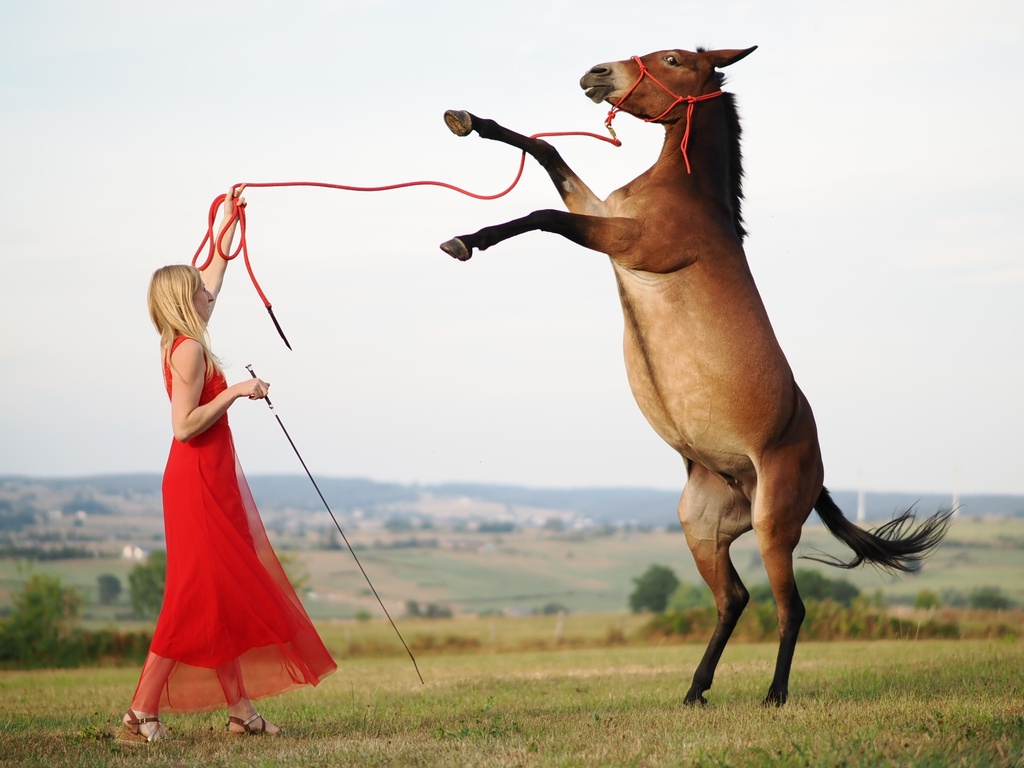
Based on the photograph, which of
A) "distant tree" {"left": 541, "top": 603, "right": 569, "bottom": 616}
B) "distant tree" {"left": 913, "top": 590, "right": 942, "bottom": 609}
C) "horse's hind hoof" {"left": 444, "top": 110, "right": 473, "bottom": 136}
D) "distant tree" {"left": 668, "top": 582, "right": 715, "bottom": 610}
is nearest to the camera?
"horse's hind hoof" {"left": 444, "top": 110, "right": 473, "bottom": 136}

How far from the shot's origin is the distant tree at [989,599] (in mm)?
20219

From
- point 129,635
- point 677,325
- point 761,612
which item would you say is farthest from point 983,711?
point 129,635

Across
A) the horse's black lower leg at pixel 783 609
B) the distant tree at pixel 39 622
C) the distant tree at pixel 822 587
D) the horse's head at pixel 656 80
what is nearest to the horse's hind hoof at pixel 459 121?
the horse's head at pixel 656 80

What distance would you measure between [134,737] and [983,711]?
4466mm

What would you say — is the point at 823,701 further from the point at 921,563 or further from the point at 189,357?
the point at 189,357

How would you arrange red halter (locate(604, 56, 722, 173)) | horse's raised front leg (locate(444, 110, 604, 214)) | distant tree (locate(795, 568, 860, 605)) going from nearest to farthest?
horse's raised front leg (locate(444, 110, 604, 214))
red halter (locate(604, 56, 722, 173))
distant tree (locate(795, 568, 860, 605))

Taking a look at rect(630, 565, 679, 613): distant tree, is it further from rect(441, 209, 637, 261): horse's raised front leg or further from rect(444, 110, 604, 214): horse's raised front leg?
rect(441, 209, 637, 261): horse's raised front leg

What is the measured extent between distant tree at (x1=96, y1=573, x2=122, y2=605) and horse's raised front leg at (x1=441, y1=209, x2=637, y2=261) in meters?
28.1

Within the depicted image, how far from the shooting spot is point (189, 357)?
5.25 meters

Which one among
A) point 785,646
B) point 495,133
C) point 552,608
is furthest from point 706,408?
point 552,608

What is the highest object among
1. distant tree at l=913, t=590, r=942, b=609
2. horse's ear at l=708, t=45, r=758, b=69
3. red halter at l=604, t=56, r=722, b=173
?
horse's ear at l=708, t=45, r=758, b=69

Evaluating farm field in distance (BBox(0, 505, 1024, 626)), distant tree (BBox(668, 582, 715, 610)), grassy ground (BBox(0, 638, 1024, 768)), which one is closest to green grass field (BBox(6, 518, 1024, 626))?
farm field in distance (BBox(0, 505, 1024, 626))

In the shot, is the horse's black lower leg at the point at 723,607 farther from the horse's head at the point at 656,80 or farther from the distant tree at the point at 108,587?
the distant tree at the point at 108,587

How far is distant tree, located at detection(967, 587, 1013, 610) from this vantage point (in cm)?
2022
